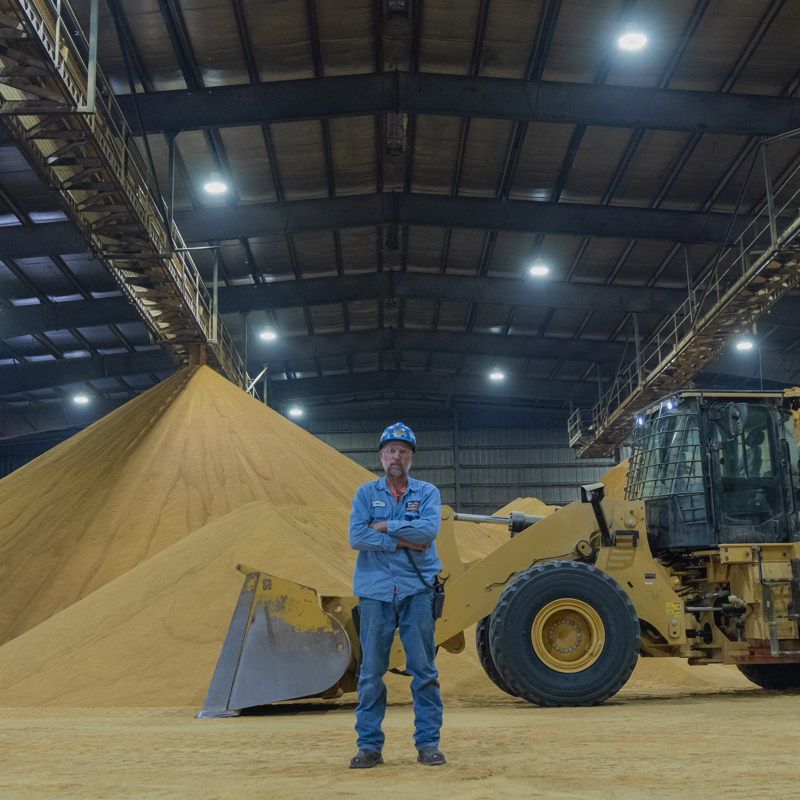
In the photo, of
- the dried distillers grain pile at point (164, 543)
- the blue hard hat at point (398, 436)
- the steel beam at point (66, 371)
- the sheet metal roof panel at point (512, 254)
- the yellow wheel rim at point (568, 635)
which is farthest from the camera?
the steel beam at point (66, 371)

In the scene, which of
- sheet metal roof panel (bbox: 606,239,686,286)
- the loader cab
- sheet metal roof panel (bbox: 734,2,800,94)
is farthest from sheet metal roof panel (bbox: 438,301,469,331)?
the loader cab

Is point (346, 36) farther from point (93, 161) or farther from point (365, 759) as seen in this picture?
point (365, 759)

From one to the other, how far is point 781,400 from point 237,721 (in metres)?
5.32

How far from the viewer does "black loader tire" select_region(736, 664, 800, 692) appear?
7621 millimetres

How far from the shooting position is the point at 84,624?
26.1 ft

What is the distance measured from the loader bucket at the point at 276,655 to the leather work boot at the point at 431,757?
7.80ft

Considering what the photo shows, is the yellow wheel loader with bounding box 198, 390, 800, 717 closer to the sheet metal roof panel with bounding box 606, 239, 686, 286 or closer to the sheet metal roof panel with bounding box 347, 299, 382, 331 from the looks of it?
the sheet metal roof panel with bounding box 606, 239, 686, 286

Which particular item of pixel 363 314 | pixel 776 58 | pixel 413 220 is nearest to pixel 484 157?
pixel 413 220

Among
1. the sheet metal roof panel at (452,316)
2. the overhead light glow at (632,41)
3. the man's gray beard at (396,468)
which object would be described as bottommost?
the man's gray beard at (396,468)

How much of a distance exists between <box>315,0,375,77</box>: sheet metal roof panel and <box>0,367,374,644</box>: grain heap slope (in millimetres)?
7115

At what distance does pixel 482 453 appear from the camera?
1249 inches

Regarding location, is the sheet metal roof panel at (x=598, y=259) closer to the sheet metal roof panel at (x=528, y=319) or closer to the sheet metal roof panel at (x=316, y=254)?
the sheet metal roof panel at (x=528, y=319)

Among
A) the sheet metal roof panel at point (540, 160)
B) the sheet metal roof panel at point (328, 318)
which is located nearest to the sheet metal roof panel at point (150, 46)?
the sheet metal roof panel at point (540, 160)

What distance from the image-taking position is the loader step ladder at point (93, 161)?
9773 millimetres
